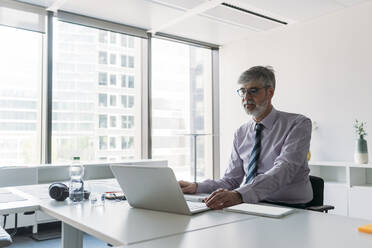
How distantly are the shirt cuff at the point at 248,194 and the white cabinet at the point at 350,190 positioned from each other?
2.31m

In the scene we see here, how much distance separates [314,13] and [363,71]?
86 cm

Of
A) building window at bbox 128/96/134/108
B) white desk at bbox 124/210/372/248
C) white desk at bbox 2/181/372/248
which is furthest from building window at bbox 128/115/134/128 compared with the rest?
white desk at bbox 124/210/372/248

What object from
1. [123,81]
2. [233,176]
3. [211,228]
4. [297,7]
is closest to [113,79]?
[123,81]

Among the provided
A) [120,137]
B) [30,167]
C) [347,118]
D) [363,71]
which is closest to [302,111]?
[347,118]

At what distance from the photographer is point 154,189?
1.22m

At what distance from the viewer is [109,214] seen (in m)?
1.22

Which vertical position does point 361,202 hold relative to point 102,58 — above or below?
below

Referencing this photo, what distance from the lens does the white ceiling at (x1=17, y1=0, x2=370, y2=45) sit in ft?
11.8

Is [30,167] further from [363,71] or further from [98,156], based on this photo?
[363,71]

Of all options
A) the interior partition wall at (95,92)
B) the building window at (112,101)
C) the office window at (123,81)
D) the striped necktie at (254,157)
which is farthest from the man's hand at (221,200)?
the office window at (123,81)

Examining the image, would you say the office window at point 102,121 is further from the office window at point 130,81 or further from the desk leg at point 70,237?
the desk leg at point 70,237

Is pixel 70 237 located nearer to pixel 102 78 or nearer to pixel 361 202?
pixel 361 202

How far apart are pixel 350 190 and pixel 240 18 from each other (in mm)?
2215

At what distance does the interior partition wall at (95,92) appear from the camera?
371 cm
